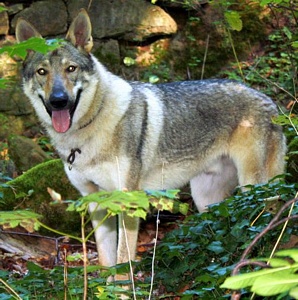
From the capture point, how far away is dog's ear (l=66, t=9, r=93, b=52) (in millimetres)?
4410

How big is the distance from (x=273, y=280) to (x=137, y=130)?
372 cm

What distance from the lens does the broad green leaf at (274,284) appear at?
972 mm

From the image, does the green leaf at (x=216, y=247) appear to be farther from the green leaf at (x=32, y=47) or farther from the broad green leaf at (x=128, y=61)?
the broad green leaf at (x=128, y=61)

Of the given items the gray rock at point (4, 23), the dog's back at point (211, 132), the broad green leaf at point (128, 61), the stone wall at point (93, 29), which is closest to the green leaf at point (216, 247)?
the dog's back at point (211, 132)

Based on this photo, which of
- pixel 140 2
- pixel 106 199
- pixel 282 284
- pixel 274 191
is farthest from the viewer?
pixel 140 2

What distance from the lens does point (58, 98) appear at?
4.13 m

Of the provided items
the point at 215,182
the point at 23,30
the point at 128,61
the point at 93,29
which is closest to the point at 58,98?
the point at 23,30

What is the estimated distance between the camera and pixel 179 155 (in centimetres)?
507

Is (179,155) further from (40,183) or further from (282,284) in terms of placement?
(282,284)

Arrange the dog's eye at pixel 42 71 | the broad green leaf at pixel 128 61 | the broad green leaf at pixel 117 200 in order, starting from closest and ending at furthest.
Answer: the broad green leaf at pixel 117 200 < the dog's eye at pixel 42 71 < the broad green leaf at pixel 128 61

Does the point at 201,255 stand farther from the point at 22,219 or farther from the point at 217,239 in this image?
the point at 22,219

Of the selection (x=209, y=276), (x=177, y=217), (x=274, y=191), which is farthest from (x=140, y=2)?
(x=209, y=276)

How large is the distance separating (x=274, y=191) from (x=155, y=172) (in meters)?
1.61

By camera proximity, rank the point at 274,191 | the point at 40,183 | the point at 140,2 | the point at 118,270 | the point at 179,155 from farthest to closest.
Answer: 1. the point at 140,2
2. the point at 40,183
3. the point at 179,155
4. the point at 274,191
5. the point at 118,270
